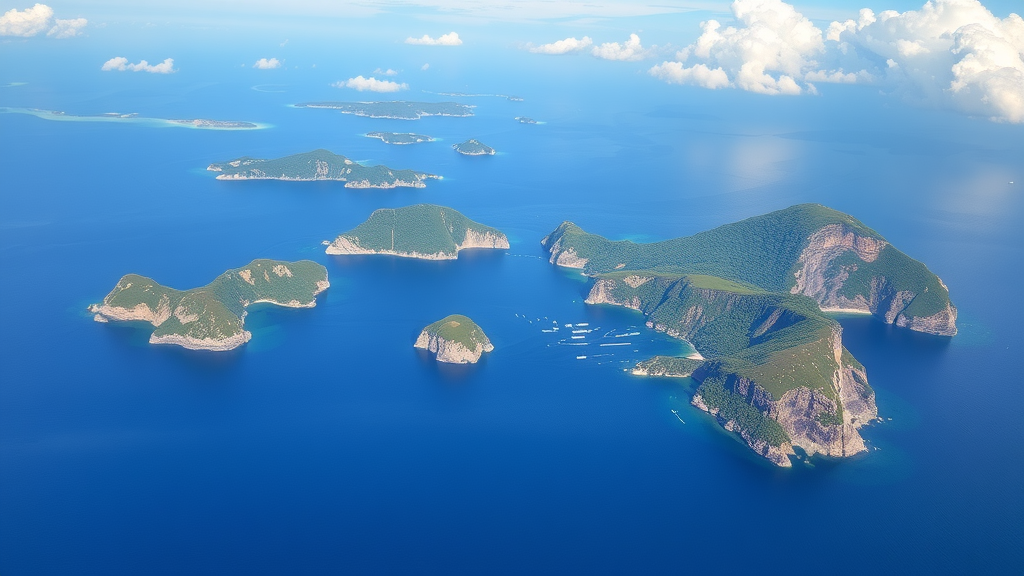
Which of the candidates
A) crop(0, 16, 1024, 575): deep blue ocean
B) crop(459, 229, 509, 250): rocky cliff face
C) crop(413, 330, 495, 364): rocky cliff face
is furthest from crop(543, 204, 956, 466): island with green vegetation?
crop(413, 330, 495, 364): rocky cliff face

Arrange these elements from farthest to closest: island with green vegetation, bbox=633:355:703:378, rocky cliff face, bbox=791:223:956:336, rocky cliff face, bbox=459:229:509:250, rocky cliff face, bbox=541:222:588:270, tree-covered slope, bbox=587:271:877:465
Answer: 1. rocky cliff face, bbox=459:229:509:250
2. rocky cliff face, bbox=541:222:588:270
3. rocky cliff face, bbox=791:223:956:336
4. island with green vegetation, bbox=633:355:703:378
5. tree-covered slope, bbox=587:271:877:465

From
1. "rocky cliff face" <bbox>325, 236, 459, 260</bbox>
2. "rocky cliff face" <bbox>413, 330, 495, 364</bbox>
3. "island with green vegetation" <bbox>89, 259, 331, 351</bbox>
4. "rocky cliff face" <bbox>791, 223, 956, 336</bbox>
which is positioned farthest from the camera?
"rocky cliff face" <bbox>325, 236, 459, 260</bbox>

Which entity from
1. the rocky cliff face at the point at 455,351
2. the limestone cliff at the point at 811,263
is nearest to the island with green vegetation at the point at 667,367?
the rocky cliff face at the point at 455,351

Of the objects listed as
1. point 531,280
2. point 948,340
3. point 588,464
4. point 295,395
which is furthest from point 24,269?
point 948,340

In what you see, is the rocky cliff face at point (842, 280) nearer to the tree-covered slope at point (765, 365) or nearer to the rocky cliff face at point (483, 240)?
the tree-covered slope at point (765, 365)

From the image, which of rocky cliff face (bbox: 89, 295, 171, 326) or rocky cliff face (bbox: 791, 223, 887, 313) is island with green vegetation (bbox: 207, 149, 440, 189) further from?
rocky cliff face (bbox: 791, 223, 887, 313)

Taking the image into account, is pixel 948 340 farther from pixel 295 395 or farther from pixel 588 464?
pixel 295 395

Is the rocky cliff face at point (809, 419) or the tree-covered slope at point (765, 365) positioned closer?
→ the rocky cliff face at point (809, 419)
